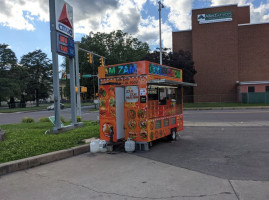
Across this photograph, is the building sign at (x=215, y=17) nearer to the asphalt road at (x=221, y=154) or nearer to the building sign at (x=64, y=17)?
the building sign at (x=64, y=17)

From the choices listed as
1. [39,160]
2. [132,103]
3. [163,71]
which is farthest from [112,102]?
[39,160]

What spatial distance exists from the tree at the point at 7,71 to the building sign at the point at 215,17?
4116 cm

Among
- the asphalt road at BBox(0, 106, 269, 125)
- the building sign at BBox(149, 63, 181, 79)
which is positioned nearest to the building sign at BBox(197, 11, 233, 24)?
the asphalt road at BBox(0, 106, 269, 125)

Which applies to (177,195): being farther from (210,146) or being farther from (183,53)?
(183,53)

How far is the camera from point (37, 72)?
64.2m

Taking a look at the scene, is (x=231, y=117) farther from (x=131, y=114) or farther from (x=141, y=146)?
(x=131, y=114)

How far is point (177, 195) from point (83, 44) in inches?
1571

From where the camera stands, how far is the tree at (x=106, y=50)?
1583 inches

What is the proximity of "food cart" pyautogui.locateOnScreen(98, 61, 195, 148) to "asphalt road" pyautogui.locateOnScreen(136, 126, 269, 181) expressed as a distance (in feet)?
2.70

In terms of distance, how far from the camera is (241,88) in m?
35.4

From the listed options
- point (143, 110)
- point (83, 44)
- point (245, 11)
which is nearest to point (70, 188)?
point (143, 110)

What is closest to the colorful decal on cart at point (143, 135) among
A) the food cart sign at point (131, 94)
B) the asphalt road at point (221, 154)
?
the asphalt road at point (221, 154)

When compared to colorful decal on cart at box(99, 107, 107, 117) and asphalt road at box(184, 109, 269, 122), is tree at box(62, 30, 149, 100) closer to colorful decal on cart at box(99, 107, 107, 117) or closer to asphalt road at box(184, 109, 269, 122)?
asphalt road at box(184, 109, 269, 122)

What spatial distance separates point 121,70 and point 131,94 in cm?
96
